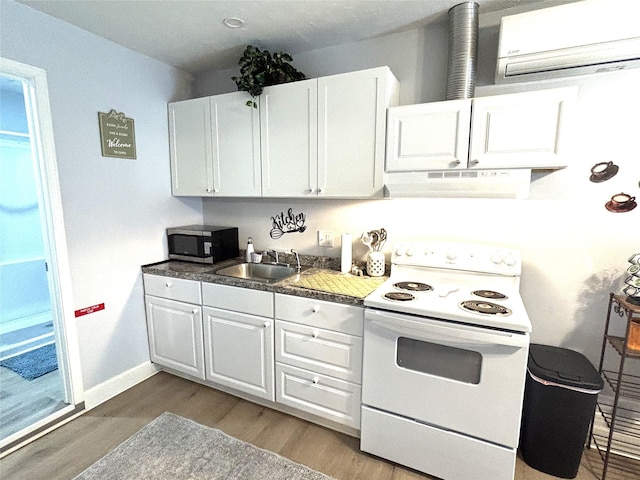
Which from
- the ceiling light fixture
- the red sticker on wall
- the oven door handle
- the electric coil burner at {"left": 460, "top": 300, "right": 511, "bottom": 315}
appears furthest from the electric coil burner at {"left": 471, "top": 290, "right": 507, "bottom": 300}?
the red sticker on wall

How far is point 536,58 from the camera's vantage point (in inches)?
62.6

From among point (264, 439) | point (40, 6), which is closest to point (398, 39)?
point (40, 6)

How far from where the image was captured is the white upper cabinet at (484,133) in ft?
5.05

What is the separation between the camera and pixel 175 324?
2391 millimetres

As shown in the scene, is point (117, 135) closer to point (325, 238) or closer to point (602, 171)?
point (325, 238)

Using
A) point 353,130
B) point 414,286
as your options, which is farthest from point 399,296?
point 353,130

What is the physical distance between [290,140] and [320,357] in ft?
4.66

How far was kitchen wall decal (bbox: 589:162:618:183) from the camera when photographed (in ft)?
5.60

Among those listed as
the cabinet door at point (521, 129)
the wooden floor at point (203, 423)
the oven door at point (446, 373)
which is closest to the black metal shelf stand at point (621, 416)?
the wooden floor at point (203, 423)

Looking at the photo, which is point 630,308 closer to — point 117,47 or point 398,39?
point 398,39

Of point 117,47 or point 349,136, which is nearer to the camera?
point 349,136

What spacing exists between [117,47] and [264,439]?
280cm

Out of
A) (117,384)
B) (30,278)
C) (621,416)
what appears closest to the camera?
(621,416)

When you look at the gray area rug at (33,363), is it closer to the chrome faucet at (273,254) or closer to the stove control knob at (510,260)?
the chrome faucet at (273,254)
